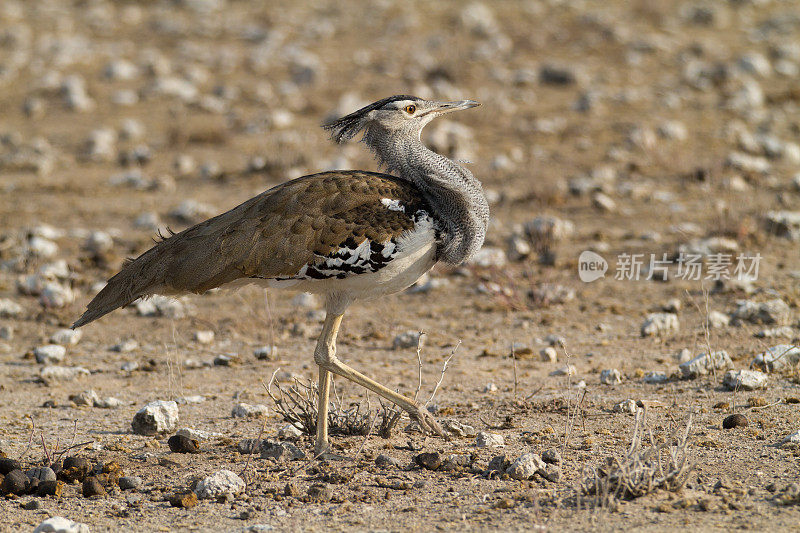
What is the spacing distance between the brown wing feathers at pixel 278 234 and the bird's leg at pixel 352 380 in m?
0.36

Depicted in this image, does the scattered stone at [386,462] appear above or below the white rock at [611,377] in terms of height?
below

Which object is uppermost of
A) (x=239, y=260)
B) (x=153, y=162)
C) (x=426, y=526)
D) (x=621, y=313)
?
(x=153, y=162)

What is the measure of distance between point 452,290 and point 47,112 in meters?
6.16

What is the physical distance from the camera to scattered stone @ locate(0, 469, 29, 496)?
3.73m

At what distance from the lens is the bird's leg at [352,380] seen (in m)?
4.15

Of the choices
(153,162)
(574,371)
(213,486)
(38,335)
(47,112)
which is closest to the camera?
(213,486)

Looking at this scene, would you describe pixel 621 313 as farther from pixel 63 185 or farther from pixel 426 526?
pixel 63 185

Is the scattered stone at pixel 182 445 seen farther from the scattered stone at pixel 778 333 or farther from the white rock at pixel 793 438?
the scattered stone at pixel 778 333

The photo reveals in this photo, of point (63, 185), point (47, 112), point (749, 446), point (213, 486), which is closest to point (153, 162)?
point (63, 185)

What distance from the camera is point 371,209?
13.4ft

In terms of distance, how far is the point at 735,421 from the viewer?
421 centimetres

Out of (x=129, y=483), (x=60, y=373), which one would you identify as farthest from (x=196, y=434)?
(x=60, y=373)

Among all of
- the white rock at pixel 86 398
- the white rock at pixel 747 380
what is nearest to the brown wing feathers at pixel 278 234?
the white rock at pixel 86 398

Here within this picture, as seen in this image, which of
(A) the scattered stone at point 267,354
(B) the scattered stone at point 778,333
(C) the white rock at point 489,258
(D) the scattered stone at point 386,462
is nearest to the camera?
(D) the scattered stone at point 386,462
